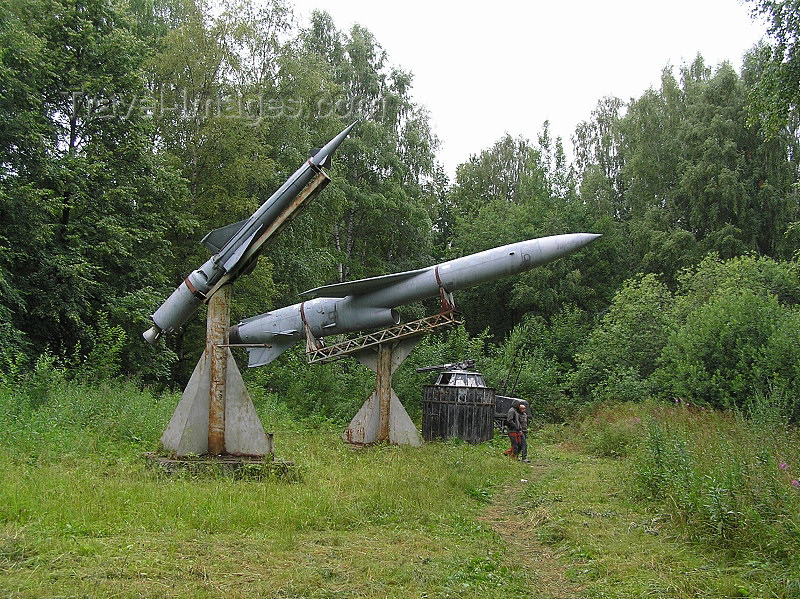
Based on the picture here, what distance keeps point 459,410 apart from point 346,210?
18749 millimetres

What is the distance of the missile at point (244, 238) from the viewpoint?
1023cm

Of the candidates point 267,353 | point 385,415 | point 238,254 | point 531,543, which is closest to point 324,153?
point 238,254

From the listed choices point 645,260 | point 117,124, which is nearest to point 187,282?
point 117,124

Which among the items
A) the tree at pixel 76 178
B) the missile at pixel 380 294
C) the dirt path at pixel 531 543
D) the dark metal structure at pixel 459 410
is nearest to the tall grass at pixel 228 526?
the dirt path at pixel 531 543

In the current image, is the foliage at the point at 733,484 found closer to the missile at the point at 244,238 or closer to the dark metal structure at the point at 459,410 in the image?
the missile at the point at 244,238

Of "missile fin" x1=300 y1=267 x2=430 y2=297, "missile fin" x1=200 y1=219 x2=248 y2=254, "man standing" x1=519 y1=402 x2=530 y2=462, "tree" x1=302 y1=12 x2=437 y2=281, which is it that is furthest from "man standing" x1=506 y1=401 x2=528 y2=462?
"tree" x1=302 y1=12 x2=437 y2=281

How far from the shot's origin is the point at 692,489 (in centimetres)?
695

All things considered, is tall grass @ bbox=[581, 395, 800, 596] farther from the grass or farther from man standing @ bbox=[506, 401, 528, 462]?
man standing @ bbox=[506, 401, 528, 462]

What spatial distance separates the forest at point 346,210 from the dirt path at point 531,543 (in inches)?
266

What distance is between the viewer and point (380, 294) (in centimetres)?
1348

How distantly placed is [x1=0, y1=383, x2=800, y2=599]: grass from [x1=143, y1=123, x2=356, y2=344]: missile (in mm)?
2780

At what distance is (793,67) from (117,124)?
57.5ft

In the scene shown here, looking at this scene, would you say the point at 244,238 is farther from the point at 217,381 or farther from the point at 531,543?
the point at 531,543

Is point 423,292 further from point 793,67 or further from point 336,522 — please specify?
point 793,67
